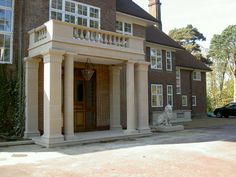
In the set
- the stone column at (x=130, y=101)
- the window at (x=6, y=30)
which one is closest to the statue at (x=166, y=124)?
the stone column at (x=130, y=101)

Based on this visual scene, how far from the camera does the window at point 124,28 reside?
18739mm

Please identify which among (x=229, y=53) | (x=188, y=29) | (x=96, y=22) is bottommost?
(x=96, y=22)

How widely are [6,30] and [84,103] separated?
534 centimetres

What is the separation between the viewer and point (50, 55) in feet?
37.1

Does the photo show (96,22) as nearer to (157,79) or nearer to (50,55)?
(50,55)

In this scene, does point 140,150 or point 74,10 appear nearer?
point 140,150

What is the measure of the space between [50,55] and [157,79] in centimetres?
1449

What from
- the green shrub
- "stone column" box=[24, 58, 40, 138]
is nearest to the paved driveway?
"stone column" box=[24, 58, 40, 138]

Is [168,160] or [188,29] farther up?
[188,29]

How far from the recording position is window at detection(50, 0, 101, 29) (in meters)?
14.4

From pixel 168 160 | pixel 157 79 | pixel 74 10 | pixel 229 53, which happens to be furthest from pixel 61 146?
pixel 229 53

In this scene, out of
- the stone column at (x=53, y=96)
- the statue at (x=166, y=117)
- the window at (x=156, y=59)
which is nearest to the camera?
the stone column at (x=53, y=96)

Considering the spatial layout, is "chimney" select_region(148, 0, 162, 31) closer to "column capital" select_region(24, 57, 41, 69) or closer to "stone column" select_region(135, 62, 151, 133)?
"stone column" select_region(135, 62, 151, 133)

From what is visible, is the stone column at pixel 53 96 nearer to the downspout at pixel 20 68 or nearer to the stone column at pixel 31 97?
the stone column at pixel 31 97
